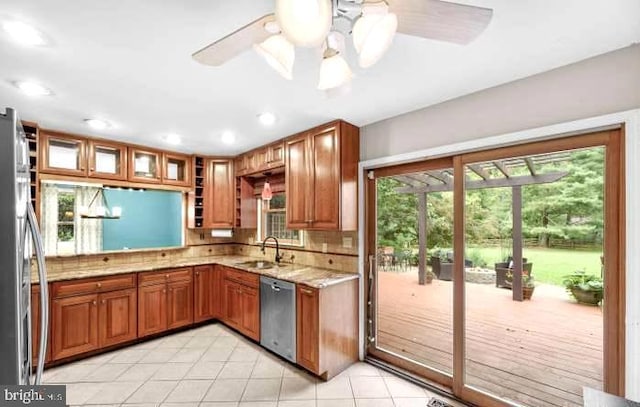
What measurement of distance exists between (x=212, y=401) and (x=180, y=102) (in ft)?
8.10

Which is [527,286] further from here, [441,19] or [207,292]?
[207,292]

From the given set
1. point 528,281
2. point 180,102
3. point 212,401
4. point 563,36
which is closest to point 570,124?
point 563,36

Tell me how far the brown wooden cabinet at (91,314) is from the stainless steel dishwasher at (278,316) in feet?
4.99

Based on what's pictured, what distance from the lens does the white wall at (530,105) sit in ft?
5.34

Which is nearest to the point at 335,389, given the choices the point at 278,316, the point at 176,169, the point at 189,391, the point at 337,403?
the point at 337,403

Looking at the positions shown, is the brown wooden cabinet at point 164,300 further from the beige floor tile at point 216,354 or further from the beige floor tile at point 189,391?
the beige floor tile at point 189,391

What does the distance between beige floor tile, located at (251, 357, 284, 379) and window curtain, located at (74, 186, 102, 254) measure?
2.45 metres

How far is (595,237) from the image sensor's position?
1.79 meters

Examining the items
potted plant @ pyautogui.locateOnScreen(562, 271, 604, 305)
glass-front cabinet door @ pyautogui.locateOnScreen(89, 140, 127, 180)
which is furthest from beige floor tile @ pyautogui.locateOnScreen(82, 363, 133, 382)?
potted plant @ pyautogui.locateOnScreen(562, 271, 604, 305)

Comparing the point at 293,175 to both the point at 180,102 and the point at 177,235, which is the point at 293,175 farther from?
the point at 177,235

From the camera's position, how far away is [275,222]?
13.7 feet

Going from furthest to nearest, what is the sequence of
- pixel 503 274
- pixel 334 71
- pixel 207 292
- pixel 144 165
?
pixel 207 292 → pixel 144 165 → pixel 503 274 → pixel 334 71

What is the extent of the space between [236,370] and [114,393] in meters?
0.99

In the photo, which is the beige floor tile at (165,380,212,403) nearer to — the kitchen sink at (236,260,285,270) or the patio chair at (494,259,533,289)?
the kitchen sink at (236,260,285,270)
